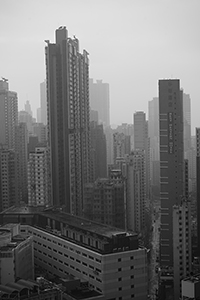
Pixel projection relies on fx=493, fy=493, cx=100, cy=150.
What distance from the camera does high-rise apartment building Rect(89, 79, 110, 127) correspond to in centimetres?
2094

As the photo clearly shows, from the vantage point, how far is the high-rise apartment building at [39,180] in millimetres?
10094

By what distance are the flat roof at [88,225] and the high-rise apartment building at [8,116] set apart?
7122 millimetres

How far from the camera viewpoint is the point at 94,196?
32.7ft

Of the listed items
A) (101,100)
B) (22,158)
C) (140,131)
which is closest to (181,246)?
(22,158)

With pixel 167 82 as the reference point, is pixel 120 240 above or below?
below

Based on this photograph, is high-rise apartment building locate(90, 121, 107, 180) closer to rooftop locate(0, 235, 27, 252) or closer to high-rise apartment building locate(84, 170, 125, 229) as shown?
high-rise apartment building locate(84, 170, 125, 229)

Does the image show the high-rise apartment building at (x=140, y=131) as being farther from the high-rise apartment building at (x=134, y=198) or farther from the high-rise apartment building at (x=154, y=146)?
the high-rise apartment building at (x=134, y=198)

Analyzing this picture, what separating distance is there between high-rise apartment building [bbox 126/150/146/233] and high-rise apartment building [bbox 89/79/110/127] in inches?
365

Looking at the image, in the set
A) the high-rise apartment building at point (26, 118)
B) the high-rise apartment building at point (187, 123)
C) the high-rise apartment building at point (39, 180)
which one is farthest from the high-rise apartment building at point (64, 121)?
the high-rise apartment building at point (26, 118)

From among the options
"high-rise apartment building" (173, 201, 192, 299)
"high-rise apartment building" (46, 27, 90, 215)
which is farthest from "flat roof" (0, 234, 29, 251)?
"high-rise apartment building" (46, 27, 90, 215)

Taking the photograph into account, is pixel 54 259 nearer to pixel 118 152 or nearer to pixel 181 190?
pixel 181 190

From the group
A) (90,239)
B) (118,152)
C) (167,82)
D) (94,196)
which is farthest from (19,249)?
(118,152)

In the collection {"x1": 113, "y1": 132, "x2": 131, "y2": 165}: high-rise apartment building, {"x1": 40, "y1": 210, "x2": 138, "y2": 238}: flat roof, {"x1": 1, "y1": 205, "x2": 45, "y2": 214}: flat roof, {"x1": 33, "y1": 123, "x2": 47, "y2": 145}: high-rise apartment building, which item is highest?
{"x1": 33, "y1": 123, "x2": 47, "y2": 145}: high-rise apartment building

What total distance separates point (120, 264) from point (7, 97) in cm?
1083
